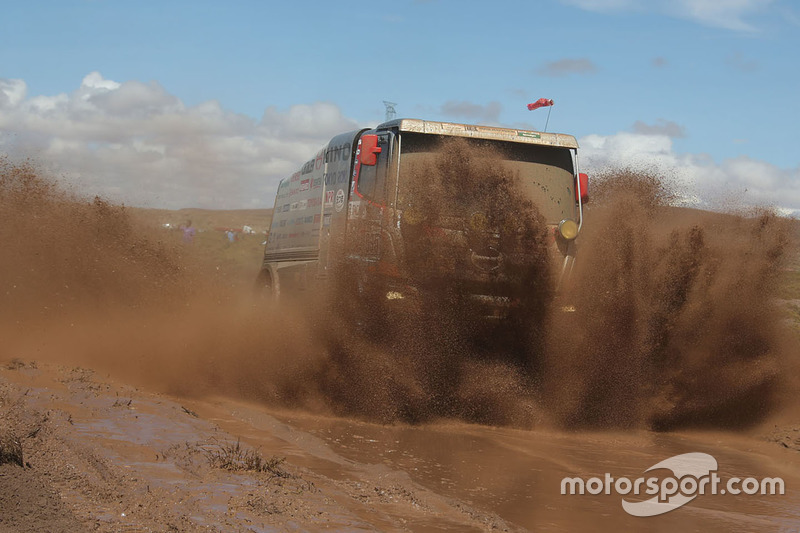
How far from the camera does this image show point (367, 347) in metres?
7.78

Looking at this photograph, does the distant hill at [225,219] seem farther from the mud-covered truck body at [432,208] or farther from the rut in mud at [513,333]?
the mud-covered truck body at [432,208]

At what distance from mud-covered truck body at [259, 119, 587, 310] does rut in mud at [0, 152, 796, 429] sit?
108 millimetres

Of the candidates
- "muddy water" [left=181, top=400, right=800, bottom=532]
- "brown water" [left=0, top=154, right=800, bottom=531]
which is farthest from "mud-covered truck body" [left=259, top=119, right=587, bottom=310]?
"muddy water" [left=181, top=400, right=800, bottom=532]

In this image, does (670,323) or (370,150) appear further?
(670,323)

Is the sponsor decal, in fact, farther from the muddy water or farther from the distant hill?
the distant hill

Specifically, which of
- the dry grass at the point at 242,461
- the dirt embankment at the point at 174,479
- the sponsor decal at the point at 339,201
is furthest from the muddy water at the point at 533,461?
the sponsor decal at the point at 339,201

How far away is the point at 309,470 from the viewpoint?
537 cm

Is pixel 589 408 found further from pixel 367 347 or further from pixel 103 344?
pixel 103 344

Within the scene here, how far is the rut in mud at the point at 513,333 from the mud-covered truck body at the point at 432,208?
0.11m

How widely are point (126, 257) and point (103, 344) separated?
6.45 feet

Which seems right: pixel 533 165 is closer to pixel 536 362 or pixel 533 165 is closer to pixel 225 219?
pixel 536 362

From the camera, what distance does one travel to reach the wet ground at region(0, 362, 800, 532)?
407 cm

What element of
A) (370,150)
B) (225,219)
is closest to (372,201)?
(370,150)

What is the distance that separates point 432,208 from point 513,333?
5.05ft
